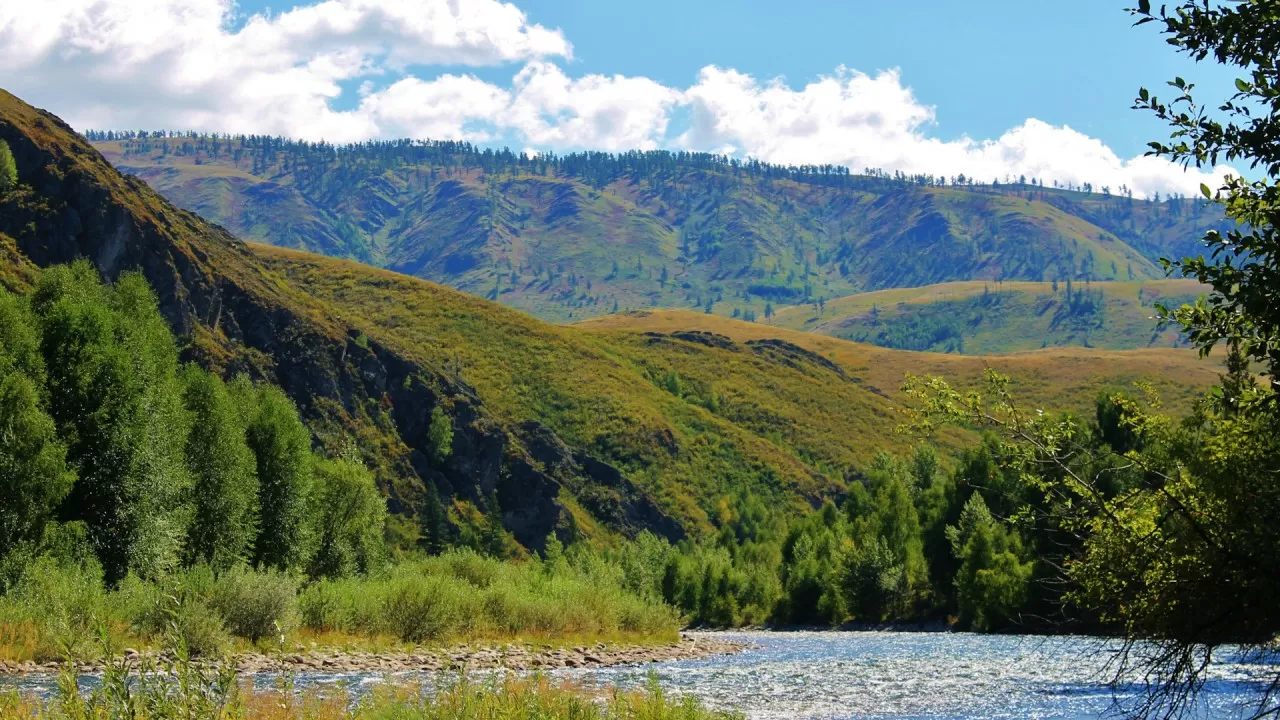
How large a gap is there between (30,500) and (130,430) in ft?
20.5

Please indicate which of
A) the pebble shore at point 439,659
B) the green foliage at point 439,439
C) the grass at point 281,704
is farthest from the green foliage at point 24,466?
the green foliage at point 439,439

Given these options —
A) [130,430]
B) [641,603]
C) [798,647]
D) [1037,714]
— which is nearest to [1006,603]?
[798,647]

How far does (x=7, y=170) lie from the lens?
375ft

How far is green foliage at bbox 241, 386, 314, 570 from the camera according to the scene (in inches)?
2803

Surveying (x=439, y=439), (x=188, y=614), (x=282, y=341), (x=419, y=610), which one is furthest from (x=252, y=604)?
(x=439, y=439)

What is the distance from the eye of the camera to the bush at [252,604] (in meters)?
50.8

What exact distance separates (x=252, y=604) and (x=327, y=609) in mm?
7343

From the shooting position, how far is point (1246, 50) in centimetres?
1204

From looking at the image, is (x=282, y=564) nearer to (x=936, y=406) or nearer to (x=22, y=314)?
(x=22, y=314)

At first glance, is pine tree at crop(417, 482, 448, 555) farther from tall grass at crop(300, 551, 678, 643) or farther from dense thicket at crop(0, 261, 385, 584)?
dense thicket at crop(0, 261, 385, 584)

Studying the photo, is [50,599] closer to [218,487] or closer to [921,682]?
[218,487]

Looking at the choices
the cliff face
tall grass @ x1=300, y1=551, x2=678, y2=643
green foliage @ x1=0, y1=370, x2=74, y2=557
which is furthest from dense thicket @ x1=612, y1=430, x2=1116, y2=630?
green foliage @ x1=0, y1=370, x2=74, y2=557

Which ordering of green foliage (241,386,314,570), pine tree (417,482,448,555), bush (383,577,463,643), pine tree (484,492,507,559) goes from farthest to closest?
pine tree (484,492,507,559) → pine tree (417,482,448,555) → green foliage (241,386,314,570) → bush (383,577,463,643)

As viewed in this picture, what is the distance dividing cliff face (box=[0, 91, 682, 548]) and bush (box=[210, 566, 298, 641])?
222 feet
